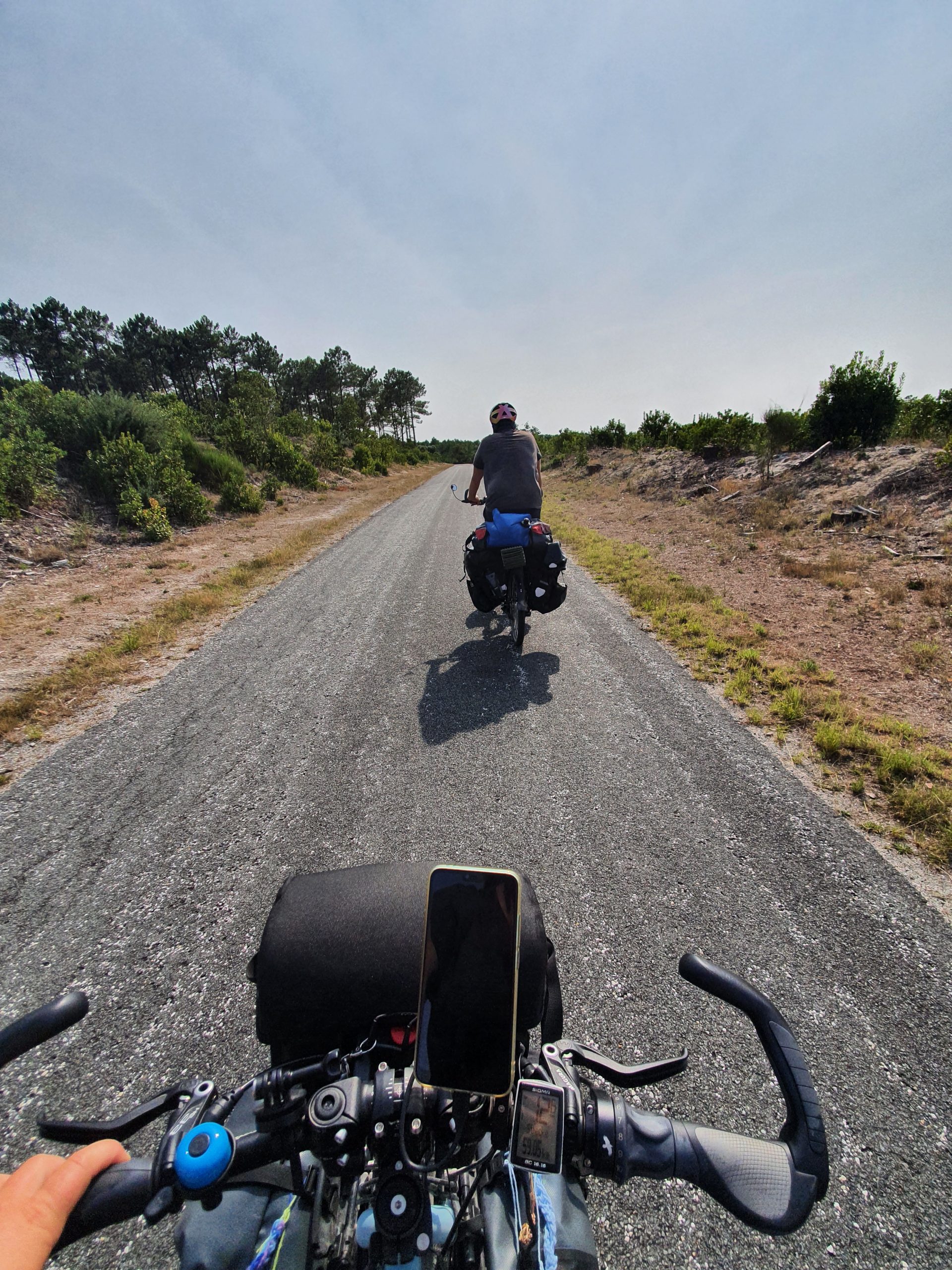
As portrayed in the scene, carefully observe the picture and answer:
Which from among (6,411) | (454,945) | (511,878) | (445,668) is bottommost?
(445,668)

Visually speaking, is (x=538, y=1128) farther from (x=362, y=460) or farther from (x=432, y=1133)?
(x=362, y=460)

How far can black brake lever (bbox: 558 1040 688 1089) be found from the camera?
103 centimetres

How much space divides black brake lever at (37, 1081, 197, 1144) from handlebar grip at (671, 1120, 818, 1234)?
0.96 m

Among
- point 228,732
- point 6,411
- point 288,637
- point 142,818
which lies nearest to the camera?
point 142,818

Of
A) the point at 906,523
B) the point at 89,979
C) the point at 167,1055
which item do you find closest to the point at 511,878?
the point at 167,1055

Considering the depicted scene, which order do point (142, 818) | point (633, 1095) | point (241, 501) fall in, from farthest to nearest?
point (241, 501) → point (142, 818) → point (633, 1095)

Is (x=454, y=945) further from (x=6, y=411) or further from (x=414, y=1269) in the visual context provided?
(x=6, y=411)

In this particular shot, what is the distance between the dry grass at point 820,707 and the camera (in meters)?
2.82

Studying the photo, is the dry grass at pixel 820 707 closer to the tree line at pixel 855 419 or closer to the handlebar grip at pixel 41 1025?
the handlebar grip at pixel 41 1025

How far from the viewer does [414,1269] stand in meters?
0.87

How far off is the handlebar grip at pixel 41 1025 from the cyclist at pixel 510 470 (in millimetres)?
4385

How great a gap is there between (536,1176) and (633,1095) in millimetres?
768

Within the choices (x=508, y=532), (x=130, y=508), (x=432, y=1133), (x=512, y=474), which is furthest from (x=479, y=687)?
(x=130, y=508)

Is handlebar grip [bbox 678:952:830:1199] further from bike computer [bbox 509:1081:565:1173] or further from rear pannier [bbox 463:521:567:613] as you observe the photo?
rear pannier [bbox 463:521:567:613]
